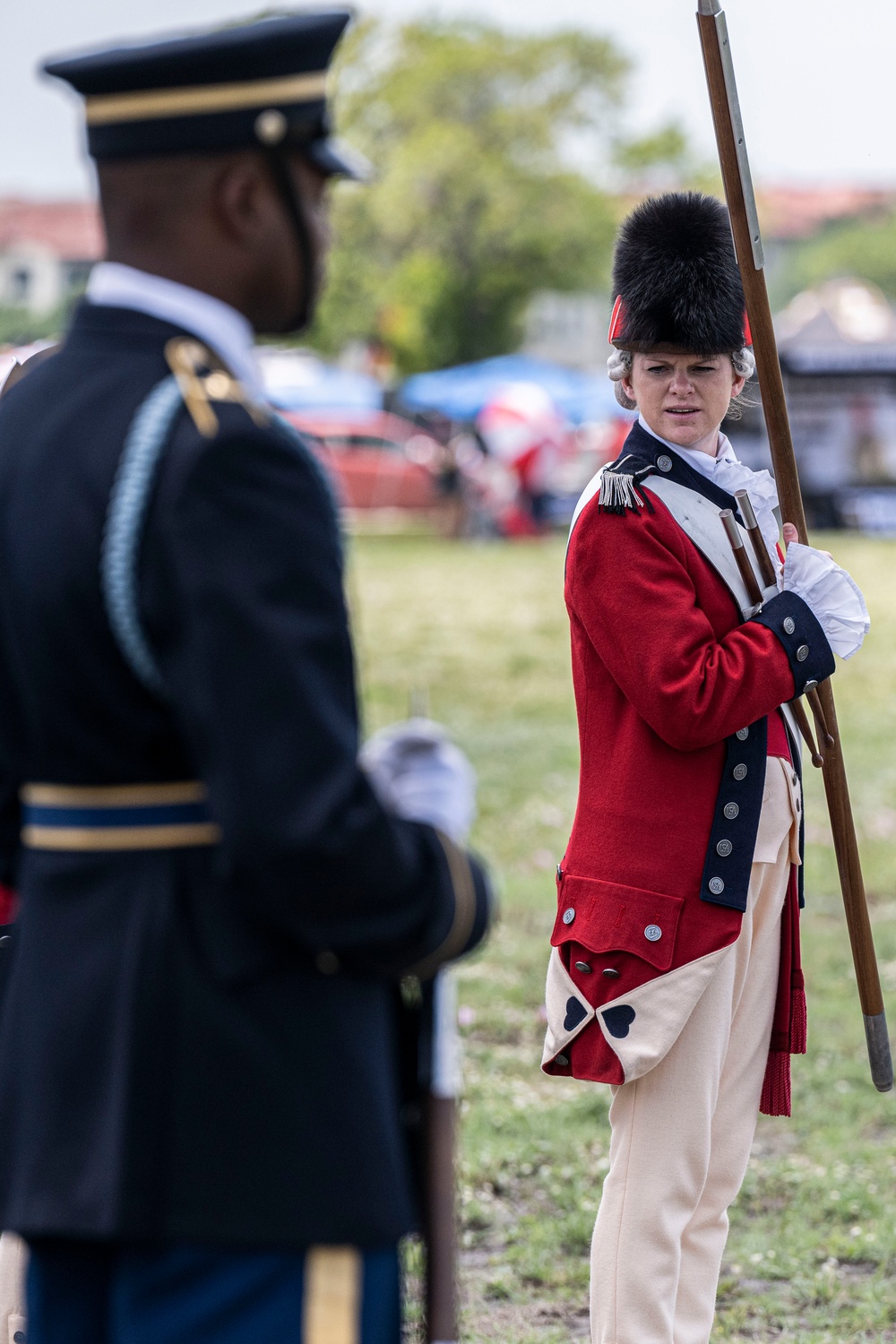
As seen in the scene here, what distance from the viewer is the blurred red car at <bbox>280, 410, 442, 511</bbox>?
92.9 feet

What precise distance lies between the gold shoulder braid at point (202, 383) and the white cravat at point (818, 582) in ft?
3.92

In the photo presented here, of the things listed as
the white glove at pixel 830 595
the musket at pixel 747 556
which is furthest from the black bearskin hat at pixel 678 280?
the white glove at pixel 830 595

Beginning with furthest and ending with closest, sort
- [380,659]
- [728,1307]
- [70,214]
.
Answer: [70,214] → [380,659] → [728,1307]

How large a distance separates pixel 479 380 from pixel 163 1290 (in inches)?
1135

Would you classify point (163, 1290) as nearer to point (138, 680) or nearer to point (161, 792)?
point (161, 792)

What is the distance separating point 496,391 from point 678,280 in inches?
1007

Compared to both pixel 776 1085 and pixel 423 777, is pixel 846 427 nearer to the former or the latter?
pixel 776 1085

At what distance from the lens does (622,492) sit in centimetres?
273

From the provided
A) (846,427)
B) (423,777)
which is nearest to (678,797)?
(423,777)

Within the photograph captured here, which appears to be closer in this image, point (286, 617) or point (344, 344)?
point (286, 617)

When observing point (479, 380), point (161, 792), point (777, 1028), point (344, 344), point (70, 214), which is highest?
point (70, 214)

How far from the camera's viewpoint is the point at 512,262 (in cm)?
4578

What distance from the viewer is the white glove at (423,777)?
187 centimetres

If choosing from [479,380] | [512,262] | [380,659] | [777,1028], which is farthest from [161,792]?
[512,262]
